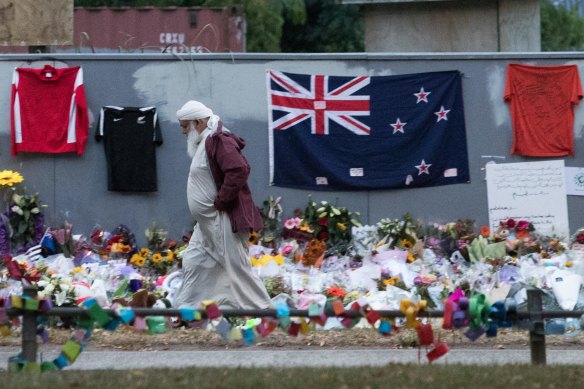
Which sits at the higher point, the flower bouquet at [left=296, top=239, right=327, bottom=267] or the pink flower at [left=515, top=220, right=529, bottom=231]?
the pink flower at [left=515, top=220, right=529, bottom=231]

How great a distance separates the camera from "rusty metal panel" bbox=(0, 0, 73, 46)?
13352 millimetres

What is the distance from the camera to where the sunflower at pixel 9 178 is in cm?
1247

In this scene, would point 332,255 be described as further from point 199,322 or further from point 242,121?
point 199,322

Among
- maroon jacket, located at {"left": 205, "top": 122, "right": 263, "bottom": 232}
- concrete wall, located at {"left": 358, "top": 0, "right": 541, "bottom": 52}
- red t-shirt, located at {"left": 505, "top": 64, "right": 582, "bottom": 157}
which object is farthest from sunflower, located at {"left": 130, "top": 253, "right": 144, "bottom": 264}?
concrete wall, located at {"left": 358, "top": 0, "right": 541, "bottom": 52}

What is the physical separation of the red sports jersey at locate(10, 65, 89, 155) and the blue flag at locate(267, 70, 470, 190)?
79.2 inches

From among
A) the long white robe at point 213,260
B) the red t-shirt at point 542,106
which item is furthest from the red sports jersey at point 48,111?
the red t-shirt at point 542,106

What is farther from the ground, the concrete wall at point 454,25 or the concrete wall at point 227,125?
the concrete wall at point 454,25

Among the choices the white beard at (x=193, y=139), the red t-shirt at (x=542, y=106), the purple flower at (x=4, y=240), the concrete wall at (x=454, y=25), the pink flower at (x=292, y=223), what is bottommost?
the purple flower at (x=4, y=240)

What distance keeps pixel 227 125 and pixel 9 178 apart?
2334 millimetres

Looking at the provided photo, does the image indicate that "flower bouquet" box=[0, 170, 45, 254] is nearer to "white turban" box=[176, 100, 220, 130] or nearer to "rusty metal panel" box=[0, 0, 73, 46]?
"rusty metal panel" box=[0, 0, 73, 46]

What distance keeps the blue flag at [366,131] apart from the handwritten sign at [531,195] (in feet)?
1.30

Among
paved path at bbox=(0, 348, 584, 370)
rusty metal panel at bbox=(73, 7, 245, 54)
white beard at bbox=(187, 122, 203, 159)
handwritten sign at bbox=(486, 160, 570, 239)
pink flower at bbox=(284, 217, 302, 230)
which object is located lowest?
paved path at bbox=(0, 348, 584, 370)

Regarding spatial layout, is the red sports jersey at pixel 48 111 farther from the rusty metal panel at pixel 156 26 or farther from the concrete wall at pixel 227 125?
the rusty metal panel at pixel 156 26

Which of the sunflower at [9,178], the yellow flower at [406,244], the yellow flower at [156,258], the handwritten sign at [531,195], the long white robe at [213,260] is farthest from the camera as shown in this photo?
the handwritten sign at [531,195]
